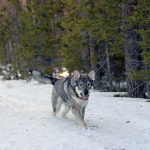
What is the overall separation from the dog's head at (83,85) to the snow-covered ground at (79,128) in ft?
2.69

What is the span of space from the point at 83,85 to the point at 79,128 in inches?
41.3

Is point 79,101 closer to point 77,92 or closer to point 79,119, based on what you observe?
point 77,92

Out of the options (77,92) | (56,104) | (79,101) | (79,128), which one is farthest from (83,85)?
(56,104)

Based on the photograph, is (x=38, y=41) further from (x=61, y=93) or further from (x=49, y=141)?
(x=49, y=141)

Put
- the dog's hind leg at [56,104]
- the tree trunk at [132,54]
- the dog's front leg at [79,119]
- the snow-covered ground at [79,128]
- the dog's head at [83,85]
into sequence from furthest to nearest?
1. the tree trunk at [132,54]
2. the dog's hind leg at [56,104]
3. the dog's front leg at [79,119]
4. the dog's head at [83,85]
5. the snow-covered ground at [79,128]

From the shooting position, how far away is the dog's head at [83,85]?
10203mm

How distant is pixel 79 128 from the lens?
1038 cm

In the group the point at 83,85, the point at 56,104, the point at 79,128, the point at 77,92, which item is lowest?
the point at 79,128

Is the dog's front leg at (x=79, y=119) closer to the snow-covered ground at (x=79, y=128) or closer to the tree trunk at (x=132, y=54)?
the snow-covered ground at (x=79, y=128)

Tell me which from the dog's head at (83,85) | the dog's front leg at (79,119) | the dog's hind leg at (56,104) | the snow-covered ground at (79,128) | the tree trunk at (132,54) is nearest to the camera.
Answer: the snow-covered ground at (79,128)

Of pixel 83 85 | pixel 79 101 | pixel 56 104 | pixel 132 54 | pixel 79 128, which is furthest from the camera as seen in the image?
pixel 132 54

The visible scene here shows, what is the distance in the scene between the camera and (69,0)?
21.1m

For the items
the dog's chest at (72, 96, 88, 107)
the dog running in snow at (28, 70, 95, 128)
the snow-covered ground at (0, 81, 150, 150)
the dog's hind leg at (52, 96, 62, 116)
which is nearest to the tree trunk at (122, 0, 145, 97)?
the snow-covered ground at (0, 81, 150, 150)

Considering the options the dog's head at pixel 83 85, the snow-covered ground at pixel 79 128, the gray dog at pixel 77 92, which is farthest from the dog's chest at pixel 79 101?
the snow-covered ground at pixel 79 128
